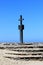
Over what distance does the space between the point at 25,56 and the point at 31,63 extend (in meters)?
1.45

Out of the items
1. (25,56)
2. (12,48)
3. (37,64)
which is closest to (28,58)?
(25,56)

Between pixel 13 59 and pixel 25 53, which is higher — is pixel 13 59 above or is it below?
below

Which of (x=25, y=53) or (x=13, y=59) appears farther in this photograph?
(x=25, y=53)

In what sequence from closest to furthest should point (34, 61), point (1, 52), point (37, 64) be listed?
point (37, 64), point (34, 61), point (1, 52)

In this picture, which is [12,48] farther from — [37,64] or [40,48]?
[37,64]

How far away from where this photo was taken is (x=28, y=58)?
20.0m

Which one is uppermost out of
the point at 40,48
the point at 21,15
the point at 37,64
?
the point at 21,15

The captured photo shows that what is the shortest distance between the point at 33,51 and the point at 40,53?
0.80 metres

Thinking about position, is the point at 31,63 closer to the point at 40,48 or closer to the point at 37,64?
the point at 37,64

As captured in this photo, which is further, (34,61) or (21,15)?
(21,15)

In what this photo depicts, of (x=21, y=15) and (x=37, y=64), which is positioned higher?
(x=21, y=15)

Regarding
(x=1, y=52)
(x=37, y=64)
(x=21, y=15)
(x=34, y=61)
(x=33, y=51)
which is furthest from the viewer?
(x=21, y=15)

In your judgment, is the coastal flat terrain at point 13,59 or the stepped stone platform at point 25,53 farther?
the stepped stone platform at point 25,53

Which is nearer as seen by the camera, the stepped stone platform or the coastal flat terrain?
the coastal flat terrain
